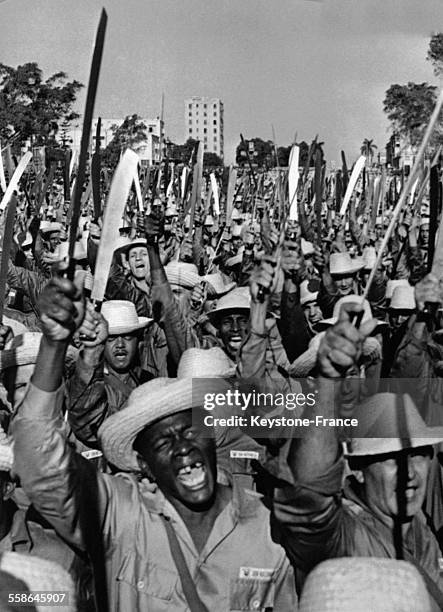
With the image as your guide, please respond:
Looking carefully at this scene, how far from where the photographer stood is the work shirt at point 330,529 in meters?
2.48

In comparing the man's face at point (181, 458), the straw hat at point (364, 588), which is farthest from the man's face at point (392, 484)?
the straw hat at point (364, 588)

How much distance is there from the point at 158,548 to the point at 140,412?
0.41m

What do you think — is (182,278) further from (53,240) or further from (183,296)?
(53,240)

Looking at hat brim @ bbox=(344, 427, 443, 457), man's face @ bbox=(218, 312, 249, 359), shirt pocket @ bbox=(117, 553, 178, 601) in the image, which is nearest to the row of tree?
man's face @ bbox=(218, 312, 249, 359)

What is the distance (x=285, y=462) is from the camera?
254 cm

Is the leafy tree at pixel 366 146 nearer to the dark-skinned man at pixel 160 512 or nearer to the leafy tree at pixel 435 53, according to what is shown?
the leafy tree at pixel 435 53

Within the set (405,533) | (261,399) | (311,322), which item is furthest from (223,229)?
(405,533)

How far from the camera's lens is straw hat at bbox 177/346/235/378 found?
3586 millimetres

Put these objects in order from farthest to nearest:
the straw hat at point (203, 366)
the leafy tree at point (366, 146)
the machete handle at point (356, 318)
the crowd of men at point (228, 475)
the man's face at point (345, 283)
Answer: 1. the man's face at point (345, 283)
2. the leafy tree at point (366, 146)
3. the straw hat at point (203, 366)
4. the crowd of men at point (228, 475)
5. the machete handle at point (356, 318)

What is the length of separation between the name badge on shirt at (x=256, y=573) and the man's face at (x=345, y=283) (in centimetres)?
332

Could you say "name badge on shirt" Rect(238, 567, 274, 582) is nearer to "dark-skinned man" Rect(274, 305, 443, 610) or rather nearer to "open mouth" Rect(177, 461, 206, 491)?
"dark-skinned man" Rect(274, 305, 443, 610)

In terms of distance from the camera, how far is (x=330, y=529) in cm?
259

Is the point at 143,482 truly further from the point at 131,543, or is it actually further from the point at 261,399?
the point at 261,399

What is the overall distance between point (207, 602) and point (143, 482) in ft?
1.46
